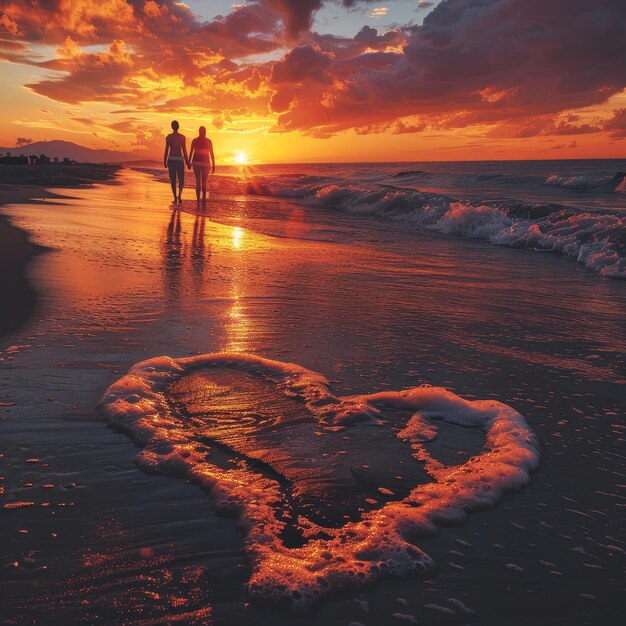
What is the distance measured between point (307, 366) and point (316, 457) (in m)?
1.18

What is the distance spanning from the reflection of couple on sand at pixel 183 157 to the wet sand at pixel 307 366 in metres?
9.31

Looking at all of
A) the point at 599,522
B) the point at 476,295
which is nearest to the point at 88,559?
the point at 599,522

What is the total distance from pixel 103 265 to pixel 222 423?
14.9ft

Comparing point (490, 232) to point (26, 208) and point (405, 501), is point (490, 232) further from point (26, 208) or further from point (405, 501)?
point (405, 501)

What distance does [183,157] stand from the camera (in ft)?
55.4

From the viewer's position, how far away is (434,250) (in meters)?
10.3

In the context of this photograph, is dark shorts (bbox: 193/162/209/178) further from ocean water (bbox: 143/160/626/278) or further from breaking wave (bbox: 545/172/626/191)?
breaking wave (bbox: 545/172/626/191)

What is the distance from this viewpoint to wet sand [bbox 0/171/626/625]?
1655mm

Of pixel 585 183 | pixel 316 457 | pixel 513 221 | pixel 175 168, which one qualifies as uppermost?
pixel 585 183

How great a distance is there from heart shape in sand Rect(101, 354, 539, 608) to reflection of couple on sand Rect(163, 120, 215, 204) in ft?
47.0

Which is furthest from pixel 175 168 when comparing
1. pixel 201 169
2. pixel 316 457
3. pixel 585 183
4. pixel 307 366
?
pixel 585 183

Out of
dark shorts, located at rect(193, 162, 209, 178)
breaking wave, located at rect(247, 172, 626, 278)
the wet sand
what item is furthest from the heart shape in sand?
dark shorts, located at rect(193, 162, 209, 178)

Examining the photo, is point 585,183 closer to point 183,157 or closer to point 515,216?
point 515,216

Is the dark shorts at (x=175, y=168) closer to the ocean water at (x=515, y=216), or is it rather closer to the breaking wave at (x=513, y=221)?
the ocean water at (x=515, y=216)
